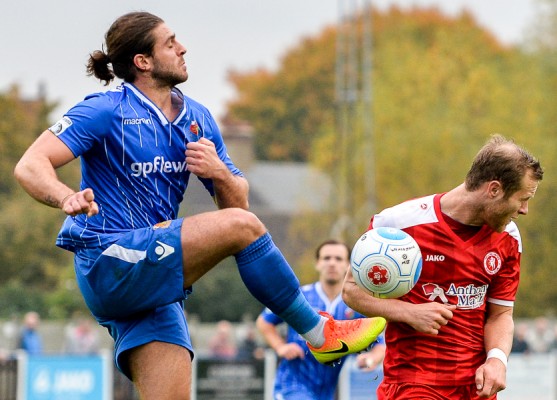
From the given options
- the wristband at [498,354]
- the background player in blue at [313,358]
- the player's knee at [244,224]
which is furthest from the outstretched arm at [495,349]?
the background player in blue at [313,358]

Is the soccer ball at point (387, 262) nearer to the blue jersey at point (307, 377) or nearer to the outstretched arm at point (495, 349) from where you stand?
the outstretched arm at point (495, 349)

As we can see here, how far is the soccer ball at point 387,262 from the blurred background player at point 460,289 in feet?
0.41

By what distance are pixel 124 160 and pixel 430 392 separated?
2035 millimetres

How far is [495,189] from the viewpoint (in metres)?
6.11

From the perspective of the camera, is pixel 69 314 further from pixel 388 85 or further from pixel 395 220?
pixel 395 220

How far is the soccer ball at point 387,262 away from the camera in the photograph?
6.00 metres

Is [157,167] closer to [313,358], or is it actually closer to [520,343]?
[313,358]

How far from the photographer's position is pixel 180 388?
19.2 ft

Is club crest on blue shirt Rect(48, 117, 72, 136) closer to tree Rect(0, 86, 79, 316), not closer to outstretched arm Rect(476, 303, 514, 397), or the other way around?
outstretched arm Rect(476, 303, 514, 397)

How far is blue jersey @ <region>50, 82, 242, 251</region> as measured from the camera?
5793mm

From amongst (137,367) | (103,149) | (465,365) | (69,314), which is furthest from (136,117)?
(69,314)

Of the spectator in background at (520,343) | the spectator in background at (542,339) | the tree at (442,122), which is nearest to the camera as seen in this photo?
the spectator in background at (520,343)

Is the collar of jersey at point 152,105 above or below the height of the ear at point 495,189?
above

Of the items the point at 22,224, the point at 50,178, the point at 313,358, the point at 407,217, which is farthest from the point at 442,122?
the point at 50,178
